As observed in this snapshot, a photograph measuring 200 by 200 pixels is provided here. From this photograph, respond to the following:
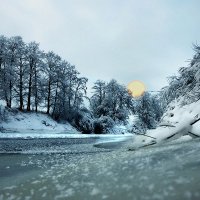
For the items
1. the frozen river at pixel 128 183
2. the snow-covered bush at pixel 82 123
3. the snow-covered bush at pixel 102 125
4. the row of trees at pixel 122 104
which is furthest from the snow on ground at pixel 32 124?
the frozen river at pixel 128 183

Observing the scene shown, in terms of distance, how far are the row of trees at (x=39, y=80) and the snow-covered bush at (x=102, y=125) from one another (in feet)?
13.0

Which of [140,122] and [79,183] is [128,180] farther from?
[140,122]

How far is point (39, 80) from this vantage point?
47156 millimetres

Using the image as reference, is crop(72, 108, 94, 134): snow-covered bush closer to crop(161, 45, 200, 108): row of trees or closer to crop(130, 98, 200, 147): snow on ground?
crop(161, 45, 200, 108): row of trees

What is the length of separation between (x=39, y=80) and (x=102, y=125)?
1197 cm

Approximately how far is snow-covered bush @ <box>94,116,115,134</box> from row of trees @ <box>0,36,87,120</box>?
156 inches

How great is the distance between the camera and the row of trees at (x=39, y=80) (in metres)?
43.7

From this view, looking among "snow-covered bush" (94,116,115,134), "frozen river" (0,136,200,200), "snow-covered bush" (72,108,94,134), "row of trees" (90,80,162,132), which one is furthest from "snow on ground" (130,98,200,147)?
"row of trees" (90,80,162,132)

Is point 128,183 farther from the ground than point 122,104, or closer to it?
closer to it

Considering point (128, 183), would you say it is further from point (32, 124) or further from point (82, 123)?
point (82, 123)

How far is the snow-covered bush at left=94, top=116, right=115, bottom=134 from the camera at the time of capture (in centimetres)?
4821

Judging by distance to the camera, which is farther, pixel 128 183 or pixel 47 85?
pixel 47 85

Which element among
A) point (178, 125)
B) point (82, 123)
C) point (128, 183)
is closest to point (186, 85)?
point (178, 125)

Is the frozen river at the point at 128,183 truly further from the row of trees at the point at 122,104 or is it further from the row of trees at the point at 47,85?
the row of trees at the point at 122,104
